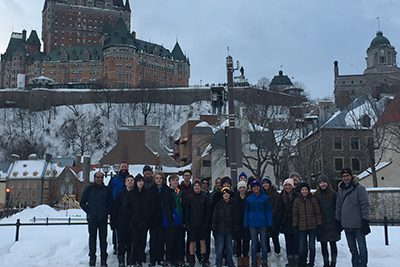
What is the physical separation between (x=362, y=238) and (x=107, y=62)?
367ft

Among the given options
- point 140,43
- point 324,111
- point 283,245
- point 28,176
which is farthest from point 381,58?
point 283,245

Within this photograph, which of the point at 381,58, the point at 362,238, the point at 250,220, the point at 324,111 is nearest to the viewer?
the point at 362,238

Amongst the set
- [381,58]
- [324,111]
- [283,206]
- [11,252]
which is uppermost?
Answer: [381,58]

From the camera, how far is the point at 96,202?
10.3m

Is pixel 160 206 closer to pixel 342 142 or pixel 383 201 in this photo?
pixel 383 201

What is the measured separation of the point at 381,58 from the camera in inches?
4341

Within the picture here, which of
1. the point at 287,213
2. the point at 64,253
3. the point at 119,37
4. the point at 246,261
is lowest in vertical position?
the point at 246,261

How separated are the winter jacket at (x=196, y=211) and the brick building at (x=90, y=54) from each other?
101m

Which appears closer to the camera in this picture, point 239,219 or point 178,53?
point 239,219

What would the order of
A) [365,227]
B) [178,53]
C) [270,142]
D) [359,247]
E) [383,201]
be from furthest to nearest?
1. [178,53]
2. [270,142]
3. [383,201]
4. [359,247]
5. [365,227]

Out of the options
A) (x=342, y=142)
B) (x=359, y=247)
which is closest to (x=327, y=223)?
(x=359, y=247)

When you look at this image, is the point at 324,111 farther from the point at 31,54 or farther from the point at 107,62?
the point at 31,54

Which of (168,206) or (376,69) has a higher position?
(376,69)

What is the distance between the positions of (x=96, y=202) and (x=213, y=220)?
7.82 ft
